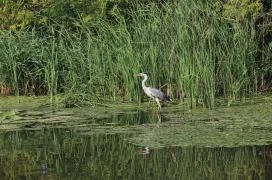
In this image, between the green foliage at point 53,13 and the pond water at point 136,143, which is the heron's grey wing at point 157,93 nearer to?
the pond water at point 136,143

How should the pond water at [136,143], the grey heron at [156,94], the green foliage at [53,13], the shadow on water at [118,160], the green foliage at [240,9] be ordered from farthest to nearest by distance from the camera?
the green foliage at [53,13] → the green foliage at [240,9] → the grey heron at [156,94] → the pond water at [136,143] → the shadow on water at [118,160]

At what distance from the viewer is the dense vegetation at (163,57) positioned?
9.65 m

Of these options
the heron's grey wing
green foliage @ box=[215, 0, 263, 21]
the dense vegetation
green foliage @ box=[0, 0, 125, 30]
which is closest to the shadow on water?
the heron's grey wing

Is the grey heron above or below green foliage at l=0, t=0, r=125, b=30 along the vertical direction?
below

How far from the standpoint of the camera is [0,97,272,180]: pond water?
19.7ft

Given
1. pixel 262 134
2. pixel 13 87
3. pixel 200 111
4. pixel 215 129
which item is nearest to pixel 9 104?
pixel 13 87

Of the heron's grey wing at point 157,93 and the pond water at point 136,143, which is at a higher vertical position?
the heron's grey wing at point 157,93

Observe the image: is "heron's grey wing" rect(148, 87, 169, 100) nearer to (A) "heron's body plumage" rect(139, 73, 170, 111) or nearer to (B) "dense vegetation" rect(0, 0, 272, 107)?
(A) "heron's body plumage" rect(139, 73, 170, 111)

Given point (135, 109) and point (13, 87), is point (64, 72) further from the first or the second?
point (135, 109)

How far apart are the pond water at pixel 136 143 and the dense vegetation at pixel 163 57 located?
23.1 inches

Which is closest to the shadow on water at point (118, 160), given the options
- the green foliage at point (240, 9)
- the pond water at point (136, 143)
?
the pond water at point (136, 143)

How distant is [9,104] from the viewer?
1041cm

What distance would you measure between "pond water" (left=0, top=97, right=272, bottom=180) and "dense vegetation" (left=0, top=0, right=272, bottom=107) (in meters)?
0.59

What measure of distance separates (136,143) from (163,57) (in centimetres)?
322
